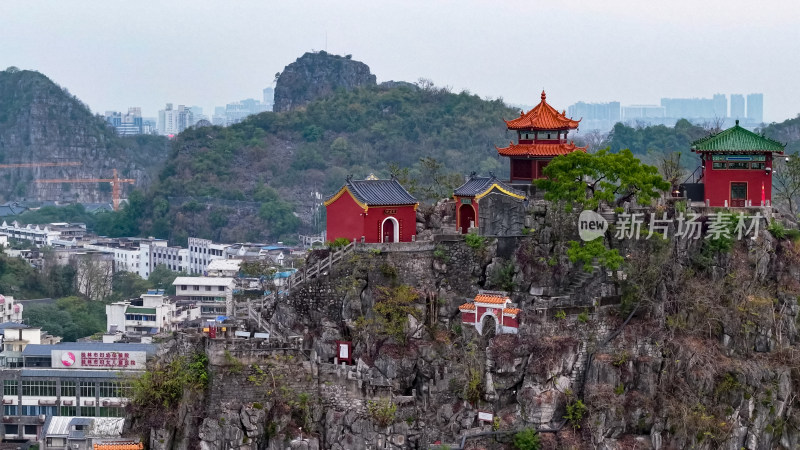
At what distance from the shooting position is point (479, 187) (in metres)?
33.3

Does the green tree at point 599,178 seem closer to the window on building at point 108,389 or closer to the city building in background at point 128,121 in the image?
the window on building at point 108,389

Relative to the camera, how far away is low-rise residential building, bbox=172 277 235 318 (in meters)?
58.5

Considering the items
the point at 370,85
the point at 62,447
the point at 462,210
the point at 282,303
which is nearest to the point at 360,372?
the point at 282,303

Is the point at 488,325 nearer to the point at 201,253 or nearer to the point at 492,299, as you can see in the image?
the point at 492,299

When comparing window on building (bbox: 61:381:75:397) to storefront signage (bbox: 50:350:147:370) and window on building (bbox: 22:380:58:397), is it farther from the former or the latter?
storefront signage (bbox: 50:350:147:370)

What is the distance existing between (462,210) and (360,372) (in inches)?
211

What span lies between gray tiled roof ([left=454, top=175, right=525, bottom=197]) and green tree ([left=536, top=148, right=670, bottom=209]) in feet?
5.28

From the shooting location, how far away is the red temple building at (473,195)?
108ft

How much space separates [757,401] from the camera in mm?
28891

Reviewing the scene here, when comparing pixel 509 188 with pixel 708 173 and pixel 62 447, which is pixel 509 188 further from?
pixel 62 447

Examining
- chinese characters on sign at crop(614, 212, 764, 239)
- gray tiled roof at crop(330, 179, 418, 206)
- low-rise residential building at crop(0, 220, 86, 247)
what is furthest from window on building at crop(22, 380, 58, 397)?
low-rise residential building at crop(0, 220, 86, 247)

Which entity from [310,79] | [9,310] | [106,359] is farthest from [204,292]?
[310,79]

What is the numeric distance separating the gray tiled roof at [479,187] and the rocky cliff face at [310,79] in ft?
232

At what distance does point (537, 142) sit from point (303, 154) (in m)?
55.2
